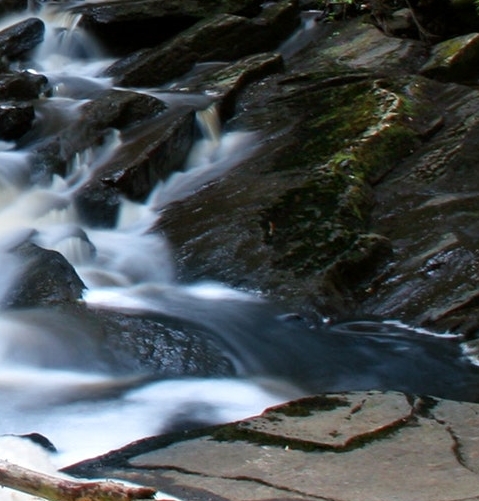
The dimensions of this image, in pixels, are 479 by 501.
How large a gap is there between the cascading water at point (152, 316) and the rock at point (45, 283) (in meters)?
0.11

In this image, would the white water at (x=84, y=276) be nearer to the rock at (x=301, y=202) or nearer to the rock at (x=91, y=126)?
the rock at (x=91, y=126)

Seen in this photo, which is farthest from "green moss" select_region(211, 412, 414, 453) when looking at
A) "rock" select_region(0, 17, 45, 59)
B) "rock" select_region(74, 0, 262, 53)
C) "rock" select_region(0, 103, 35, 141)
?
"rock" select_region(74, 0, 262, 53)

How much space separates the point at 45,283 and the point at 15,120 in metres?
3.21

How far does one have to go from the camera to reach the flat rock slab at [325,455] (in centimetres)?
370

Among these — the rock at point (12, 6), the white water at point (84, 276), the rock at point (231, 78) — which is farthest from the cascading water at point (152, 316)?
the rock at point (12, 6)

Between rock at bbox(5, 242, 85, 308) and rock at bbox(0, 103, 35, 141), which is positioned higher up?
rock at bbox(0, 103, 35, 141)

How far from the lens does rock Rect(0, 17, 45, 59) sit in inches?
443

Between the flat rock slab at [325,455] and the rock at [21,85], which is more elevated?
the rock at [21,85]

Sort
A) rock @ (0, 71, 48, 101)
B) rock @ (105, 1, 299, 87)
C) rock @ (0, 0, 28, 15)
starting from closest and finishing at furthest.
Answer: rock @ (0, 71, 48, 101)
rock @ (105, 1, 299, 87)
rock @ (0, 0, 28, 15)

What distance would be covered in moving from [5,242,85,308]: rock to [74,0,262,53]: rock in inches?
223

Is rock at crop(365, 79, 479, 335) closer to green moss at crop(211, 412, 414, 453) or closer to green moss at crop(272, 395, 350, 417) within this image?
green moss at crop(272, 395, 350, 417)

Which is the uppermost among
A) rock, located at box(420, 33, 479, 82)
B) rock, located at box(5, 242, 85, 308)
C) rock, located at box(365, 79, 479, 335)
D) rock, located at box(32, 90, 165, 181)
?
rock, located at box(32, 90, 165, 181)

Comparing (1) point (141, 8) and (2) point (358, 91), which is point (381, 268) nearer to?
→ (2) point (358, 91)

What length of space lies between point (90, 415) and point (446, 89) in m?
6.37
